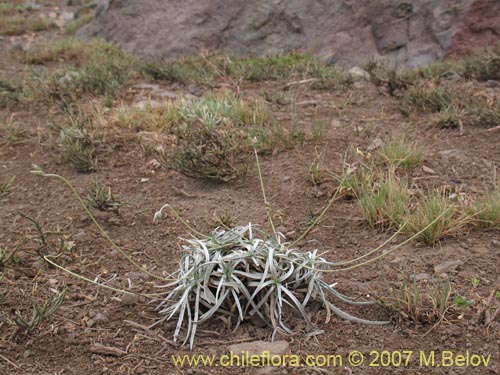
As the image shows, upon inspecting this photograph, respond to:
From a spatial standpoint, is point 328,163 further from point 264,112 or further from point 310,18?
point 310,18

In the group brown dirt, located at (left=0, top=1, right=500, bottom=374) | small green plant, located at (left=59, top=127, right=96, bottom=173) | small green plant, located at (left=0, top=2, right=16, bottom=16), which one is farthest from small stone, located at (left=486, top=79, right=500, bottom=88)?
small green plant, located at (left=0, top=2, right=16, bottom=16)

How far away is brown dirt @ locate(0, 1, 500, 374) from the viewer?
8.43ft

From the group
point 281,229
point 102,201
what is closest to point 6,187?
point 102,201

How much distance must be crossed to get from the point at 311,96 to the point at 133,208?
231 centimetres

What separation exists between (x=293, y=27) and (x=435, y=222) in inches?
193

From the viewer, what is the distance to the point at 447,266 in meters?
3.03

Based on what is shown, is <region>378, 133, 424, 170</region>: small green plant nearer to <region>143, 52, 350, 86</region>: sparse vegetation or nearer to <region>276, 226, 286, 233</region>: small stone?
<region>276, 226, 286, 233</region>: small stone

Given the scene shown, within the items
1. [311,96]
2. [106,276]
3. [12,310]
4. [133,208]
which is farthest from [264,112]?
[12,310]

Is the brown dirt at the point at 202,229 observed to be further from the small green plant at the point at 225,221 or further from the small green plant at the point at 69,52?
the small green plant at the point at 69,52

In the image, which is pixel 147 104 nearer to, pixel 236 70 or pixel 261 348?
pixel 236 70

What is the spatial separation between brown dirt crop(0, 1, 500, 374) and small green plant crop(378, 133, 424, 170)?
104mm

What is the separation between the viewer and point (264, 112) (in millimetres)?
4977

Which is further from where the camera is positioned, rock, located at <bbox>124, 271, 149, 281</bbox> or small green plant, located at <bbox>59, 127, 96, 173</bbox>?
small green plant, located at <bbox>59, 127, 96, 173</bbox>

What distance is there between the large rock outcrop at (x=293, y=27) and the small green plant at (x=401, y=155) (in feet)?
10.1
